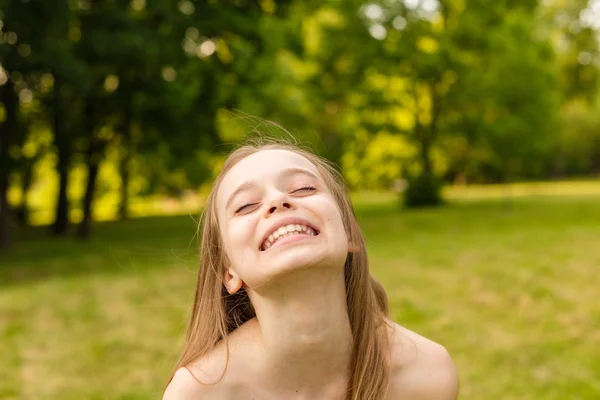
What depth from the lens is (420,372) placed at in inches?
76.8

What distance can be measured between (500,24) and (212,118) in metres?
11.2

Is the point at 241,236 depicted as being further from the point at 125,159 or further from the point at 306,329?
the point at 125,159

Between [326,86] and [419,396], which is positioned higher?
[419,396]

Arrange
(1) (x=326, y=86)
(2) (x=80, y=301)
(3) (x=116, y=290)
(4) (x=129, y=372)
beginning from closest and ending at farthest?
(4) (x=129, y=372) < (2) (x=80, y=301) < (3) (x=116, y=290) < (1) (x=326, y=86)

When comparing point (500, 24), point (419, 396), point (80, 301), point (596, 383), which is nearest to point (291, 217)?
point (419, 396)

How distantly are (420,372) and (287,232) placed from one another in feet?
1.97

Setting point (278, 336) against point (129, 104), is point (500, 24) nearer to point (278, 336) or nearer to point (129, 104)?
point (129, 104)

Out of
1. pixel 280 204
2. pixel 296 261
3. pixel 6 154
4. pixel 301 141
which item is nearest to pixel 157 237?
pixel 6 154

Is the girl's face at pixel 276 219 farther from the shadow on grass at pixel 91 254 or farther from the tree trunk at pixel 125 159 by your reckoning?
the tree trunk at pixel 125 159

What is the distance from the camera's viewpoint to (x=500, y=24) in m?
23.1

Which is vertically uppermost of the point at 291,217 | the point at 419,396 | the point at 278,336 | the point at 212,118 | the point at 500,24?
the point at 291,217

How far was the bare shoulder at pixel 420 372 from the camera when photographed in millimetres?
1929

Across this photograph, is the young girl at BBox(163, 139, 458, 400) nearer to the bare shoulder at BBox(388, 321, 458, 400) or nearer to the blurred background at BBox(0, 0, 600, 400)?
the bare shoulder at BBox(388, 321, 458, 400)

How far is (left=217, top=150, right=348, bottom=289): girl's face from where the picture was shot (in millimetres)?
1700
